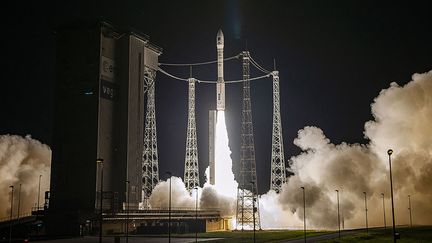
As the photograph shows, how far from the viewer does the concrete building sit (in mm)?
93125

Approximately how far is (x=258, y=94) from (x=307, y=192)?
51490mm

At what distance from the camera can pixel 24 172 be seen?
112 m

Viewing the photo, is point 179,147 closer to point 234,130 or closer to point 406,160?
point 234,130

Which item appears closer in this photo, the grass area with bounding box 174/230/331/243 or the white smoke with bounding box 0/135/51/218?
the grass area with bounding box 174/230/331/243

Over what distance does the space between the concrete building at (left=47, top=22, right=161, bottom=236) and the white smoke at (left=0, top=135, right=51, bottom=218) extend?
62.5ft

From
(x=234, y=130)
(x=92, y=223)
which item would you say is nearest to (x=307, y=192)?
(x=92, y=223)

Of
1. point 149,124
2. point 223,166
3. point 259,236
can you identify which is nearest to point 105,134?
point 149,124

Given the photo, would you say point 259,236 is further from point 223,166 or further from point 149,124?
point 149,124

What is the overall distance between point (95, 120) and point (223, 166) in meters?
29.2

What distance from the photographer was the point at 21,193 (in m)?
112

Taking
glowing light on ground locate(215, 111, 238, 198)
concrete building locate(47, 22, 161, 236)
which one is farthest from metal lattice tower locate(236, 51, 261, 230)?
concrete building locate(47, 22, 161, 236)

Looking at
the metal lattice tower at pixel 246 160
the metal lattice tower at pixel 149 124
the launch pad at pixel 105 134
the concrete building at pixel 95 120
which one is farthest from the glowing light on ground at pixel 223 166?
the concrete building at pixel 95 120

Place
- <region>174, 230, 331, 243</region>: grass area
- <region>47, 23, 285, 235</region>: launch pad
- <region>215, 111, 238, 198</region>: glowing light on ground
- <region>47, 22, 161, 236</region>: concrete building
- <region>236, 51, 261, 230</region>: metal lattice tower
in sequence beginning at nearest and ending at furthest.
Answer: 1. <region>174, 230, 331, 243</region>: grass area
2. <region>47, 23, 285, 235</region>: launch pad
3. <region>47, 22, 161, 236</region>: concrete building
4. <region>236, 51, 261, 230</region>: metal lattice tower
5. <region>215, 111, 238, 198</region>: glowing light on ground

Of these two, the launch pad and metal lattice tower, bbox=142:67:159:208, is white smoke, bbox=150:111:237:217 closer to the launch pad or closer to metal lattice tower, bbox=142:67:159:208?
metal lattice tower, bbox=142:67:159:208
